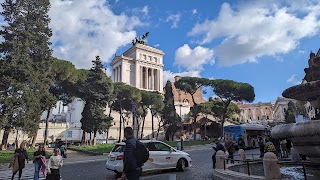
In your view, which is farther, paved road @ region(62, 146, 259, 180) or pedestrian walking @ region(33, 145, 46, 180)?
paved road @ region(62, 146, 259, 180)

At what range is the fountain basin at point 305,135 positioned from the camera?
6.71 meters

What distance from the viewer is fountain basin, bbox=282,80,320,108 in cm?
765

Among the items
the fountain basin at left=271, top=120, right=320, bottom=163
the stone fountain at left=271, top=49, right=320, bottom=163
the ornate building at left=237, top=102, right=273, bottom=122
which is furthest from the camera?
the ornate building at left=237, top=102, right=273, bottom=122

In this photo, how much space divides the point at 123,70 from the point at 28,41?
50.0 metres

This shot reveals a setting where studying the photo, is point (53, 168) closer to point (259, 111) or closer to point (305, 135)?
point (305, 135)

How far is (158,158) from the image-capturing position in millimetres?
11617

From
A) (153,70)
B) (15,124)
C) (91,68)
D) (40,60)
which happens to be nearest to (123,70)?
(153,70)

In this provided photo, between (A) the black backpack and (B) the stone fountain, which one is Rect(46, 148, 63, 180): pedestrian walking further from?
(B) the stone fountain

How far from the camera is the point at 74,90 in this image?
36531 mm

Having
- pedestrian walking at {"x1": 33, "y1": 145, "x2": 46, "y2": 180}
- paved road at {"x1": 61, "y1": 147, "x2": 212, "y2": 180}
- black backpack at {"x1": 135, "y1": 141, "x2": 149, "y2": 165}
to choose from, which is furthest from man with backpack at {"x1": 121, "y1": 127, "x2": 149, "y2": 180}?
pedestrian walking at {"x1": 33, "y1": 145, "x2": 46, "y2": 180}

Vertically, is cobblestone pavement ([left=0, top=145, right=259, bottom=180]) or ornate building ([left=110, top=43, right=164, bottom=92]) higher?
ornate building ([left=110, top=43, right=164, bottom=92])

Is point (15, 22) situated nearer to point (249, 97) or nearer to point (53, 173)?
point (53, 173)

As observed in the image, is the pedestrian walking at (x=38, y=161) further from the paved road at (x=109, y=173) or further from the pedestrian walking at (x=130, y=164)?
the pedestrian walking at (x=130, y=164)

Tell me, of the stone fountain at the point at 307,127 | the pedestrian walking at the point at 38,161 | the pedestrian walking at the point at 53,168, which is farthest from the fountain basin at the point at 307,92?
the pedestrian walking at the point at 38,161
